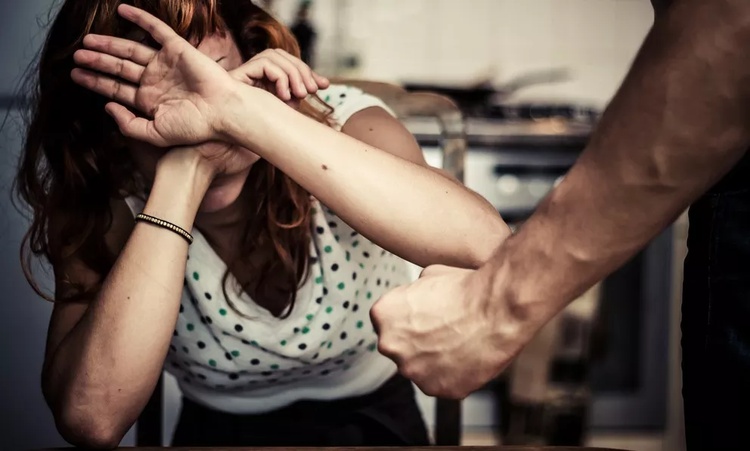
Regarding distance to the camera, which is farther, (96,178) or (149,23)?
(96,178)

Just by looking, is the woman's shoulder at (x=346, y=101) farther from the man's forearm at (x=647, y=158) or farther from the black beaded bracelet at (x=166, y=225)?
the man's forearm at (x=647, y=158)

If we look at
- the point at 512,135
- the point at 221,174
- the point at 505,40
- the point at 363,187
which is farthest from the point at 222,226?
the point at 505,40

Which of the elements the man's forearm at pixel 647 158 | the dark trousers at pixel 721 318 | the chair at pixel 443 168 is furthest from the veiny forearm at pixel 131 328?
the dark trousers at pixel 721 318

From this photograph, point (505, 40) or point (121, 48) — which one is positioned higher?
point (505, 40)

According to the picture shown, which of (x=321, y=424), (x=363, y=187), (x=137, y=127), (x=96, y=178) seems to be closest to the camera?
(x=363, y=187)

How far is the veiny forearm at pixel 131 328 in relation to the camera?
2.61 feet

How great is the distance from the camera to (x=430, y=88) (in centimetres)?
248

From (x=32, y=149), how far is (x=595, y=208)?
2.42ft

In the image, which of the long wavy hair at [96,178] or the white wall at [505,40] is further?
the white wall at [505,40]

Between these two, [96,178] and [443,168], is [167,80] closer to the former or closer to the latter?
[96,178]

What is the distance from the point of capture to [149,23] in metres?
0.80

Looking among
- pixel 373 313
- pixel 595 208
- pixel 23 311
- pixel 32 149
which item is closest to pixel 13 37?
pixel 23 311

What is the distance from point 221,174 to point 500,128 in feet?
4.56

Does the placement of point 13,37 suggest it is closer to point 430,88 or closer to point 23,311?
point 23,311
